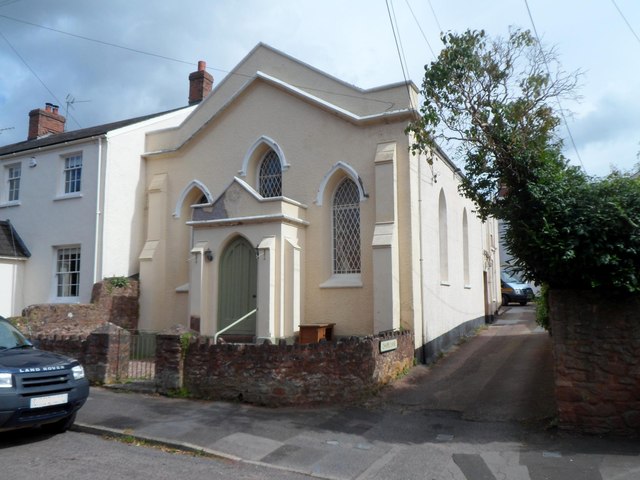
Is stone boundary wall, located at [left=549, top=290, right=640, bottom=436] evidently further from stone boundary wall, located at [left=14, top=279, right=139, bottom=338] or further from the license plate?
stone boundary wall, located at [left=14, top=279, right=139, bottom=338]

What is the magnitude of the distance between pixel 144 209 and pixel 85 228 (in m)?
1.89

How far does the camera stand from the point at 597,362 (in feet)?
25.8

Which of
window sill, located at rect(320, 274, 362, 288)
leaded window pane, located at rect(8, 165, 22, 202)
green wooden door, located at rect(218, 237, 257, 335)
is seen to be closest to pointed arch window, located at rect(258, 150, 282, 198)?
green wooden door, located at rect(218, 237, 257, 335)

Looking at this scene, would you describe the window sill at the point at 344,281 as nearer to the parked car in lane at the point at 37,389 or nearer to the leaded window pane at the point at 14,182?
the parked car in lane at the point at 37,389

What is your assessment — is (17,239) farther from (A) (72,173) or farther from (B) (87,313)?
(B) (87,313)

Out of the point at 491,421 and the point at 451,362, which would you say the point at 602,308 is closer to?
the point at 491,421

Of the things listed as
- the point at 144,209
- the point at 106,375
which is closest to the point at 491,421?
the point at 106,375

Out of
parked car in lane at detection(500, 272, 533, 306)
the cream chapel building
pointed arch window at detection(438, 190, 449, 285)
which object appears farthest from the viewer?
parked car in lane at detection(500, 272, 533, 306)

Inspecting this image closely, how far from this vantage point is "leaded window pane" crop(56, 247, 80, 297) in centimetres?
1705

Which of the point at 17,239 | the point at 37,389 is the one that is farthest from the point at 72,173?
the point at 37,389

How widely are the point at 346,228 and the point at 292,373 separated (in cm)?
545

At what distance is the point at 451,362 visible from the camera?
13.4m

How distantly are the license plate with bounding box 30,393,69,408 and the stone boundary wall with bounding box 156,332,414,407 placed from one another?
294cm

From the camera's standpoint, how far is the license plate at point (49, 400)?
24.3ft
